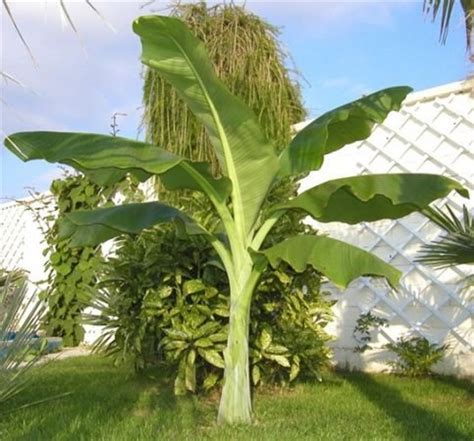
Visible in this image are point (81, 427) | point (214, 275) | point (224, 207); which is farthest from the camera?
point (214, 275)

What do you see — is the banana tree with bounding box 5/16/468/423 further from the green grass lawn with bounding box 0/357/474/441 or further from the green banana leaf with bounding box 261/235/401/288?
the green grass lawn with bounding box 0/357/474/441

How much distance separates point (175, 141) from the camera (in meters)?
9.30

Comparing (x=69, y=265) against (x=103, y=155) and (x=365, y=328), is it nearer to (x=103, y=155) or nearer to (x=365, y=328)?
(x=365, y=328)

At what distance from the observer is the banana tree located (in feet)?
15.8

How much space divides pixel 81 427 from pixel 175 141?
15.8 feet

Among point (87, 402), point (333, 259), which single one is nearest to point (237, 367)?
point (333, 259)

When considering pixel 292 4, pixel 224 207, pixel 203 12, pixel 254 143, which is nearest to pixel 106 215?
pixel 224 207

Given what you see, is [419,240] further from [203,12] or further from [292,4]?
[292,4]

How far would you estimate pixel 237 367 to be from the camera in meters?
5.55

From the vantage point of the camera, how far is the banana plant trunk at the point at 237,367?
5500mm

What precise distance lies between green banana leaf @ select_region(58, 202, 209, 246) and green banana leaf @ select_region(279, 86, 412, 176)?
35.5 inches

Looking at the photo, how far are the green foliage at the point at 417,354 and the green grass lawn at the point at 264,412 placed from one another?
16 centimetres

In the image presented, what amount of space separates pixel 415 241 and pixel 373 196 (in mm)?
3552

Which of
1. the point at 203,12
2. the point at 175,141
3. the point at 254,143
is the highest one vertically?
the point at 203,12
